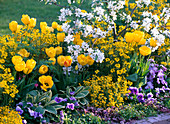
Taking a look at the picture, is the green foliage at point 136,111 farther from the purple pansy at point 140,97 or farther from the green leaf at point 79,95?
the green leaf at point 79,95

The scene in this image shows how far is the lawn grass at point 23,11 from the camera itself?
886cm

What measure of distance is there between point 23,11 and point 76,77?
22.2 ft

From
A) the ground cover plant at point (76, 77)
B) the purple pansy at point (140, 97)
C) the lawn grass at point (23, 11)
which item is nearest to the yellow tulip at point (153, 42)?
the ground cover plant at point (76, 77)

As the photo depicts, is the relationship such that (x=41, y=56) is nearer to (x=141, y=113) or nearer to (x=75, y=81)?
(x=75, y=81)

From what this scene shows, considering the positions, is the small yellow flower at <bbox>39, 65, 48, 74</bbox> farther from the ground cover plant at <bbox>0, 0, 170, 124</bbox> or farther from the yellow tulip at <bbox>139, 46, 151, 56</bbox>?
the yellow tulip at <bbox>139, 46, 151, 56</bbox>

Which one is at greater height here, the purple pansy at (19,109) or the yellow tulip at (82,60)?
the yellow tulip at (82,60)

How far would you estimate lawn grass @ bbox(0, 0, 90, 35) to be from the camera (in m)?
8.86

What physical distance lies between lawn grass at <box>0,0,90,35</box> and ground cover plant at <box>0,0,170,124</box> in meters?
4.34

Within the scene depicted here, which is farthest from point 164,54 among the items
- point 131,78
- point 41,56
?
point 41,56

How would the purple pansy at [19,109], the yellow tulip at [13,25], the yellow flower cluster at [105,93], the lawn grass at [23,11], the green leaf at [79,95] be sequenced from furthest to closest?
the lawn grass at [23,11] < the yellow tulip at [13,25] < the yellow flower cluster at [105,93] < the green leaf at [79,95] < the purple pansy at [19,109]

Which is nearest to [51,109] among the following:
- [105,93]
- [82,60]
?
[82,60]

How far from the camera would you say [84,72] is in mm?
4113

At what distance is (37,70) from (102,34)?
1.32 metres

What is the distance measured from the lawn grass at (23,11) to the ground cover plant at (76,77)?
434 cm
